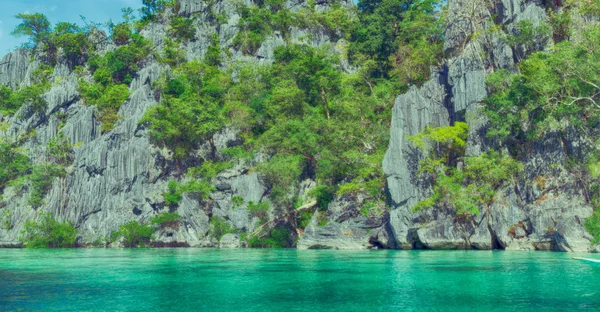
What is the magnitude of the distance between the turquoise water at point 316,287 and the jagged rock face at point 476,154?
30.7 feet

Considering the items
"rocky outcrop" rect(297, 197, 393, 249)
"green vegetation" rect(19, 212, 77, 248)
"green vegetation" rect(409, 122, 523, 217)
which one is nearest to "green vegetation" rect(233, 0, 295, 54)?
"green vegetation" rect(19, 212, 77, 248)

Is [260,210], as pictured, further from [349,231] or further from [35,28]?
[35,28]

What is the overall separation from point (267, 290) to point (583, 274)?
35.8 feet

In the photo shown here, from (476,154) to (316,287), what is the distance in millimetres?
23935

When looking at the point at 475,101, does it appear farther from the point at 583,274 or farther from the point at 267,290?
the point at 267,290

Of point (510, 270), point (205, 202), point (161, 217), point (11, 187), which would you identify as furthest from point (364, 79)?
point (11, 187)

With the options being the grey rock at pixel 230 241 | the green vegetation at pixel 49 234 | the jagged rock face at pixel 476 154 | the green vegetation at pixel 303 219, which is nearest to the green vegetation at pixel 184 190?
the grey rock at pixel 230 241

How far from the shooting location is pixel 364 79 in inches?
2083

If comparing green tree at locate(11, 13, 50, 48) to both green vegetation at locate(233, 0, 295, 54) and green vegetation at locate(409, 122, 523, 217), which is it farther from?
green vegetation at locate(409, 122, 523, 217)

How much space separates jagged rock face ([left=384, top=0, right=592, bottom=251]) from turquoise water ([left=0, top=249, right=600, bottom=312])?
9.35 meters

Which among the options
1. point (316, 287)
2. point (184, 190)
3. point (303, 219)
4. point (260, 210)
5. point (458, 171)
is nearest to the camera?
point (316, 287)

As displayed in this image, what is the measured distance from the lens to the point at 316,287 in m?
16.0

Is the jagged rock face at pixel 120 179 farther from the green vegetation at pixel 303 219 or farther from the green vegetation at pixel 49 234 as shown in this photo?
the green vegetation at pixel 303 219

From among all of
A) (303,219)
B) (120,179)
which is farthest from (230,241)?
(120,179)
